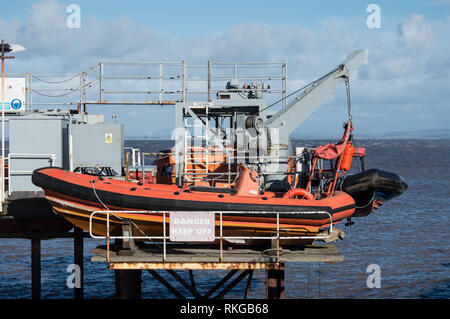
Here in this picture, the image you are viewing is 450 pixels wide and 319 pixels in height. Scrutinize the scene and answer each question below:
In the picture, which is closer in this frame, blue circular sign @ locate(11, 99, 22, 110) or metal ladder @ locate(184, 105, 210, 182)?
metal ladder @ locate(184, 105, 210, 182)

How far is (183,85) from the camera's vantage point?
Result: 49.8 feet

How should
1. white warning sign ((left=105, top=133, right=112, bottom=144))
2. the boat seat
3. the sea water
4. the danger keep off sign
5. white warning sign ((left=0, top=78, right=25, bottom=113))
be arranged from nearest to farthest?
the danger keep off sign → the boat seat → white warning sign ((left=105, top=133, right=112, bottom=144)) → white warning sign ((left=0, top=78, right=25, bottom=113)) → the sea water

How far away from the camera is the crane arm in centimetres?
1462

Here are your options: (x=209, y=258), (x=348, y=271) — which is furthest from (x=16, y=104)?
(x=348, y=271)

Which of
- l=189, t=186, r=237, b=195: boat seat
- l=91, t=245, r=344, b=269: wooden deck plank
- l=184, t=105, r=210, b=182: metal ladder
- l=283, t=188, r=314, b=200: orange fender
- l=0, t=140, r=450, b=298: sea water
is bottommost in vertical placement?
l=0, t=140, r=450, b=298: sea water

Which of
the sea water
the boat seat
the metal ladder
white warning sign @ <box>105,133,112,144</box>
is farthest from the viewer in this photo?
the sea water

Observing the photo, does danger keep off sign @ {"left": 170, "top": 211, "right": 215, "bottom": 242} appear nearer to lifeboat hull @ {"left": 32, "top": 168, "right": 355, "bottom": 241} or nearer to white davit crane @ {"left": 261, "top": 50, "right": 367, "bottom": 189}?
lifeboat hull @ {"left": 32, "top": 168, "right": 355, "bottom": 241}

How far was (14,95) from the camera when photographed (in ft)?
50.0

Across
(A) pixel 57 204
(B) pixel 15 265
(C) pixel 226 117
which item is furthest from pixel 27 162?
(B) pixel 15 265

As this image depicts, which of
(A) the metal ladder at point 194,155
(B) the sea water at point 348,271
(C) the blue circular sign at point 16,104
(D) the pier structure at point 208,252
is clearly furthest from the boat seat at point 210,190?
(B) the sea water at point 348,271

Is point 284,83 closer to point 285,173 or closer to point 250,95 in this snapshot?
point 250,95

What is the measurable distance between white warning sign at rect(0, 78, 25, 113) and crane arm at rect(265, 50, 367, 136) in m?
6.59

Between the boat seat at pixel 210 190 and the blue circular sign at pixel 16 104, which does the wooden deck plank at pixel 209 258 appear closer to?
the boat seat at pixel 210 190

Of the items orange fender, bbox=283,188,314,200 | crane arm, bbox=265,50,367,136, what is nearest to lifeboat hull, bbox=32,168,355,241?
orange fender, bbox=283,188,314,200
